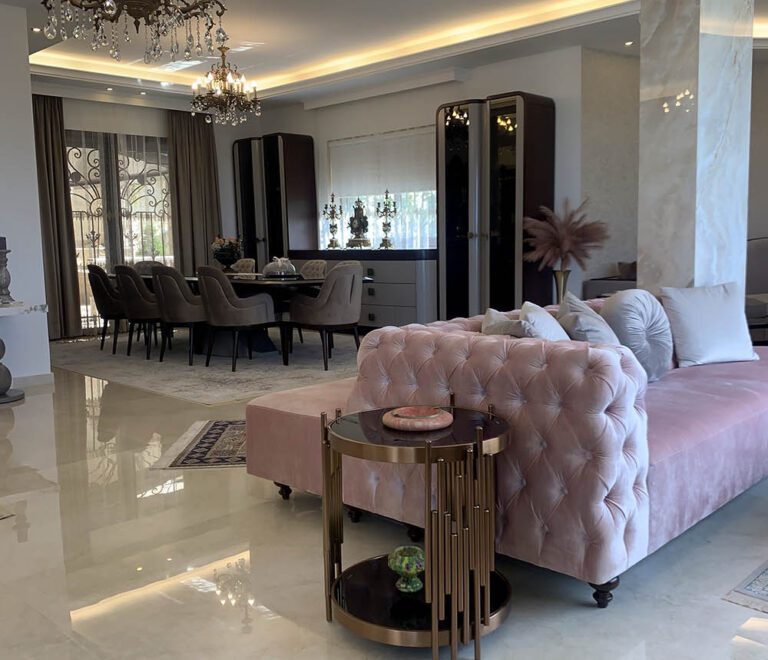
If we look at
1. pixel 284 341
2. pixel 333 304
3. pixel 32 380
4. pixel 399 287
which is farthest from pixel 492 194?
pixel 32 380

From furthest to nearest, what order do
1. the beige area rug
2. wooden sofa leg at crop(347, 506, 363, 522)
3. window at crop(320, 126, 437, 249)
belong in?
1. window at crop(320, 126, 437, 249)
2. the beige area rug
3. wooden sofa leg at crop(347, 506, 363, 522)

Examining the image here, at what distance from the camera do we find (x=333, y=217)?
975 cm

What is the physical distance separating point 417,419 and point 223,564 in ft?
3.36

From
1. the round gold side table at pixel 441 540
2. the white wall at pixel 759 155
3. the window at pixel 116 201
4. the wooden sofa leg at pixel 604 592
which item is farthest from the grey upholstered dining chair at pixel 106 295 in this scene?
the white wall at pixel 759 155

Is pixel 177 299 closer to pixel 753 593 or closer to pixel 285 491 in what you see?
pixel 285 491

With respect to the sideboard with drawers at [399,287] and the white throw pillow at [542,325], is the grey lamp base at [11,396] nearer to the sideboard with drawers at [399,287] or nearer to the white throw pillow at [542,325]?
the sideboard with drawers at [399,287]

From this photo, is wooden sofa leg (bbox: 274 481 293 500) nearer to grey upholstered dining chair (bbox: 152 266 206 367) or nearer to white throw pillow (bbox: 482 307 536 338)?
white throw pillow (bbox: 482 307 536 338)

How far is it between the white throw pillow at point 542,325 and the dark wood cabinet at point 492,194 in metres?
4.47

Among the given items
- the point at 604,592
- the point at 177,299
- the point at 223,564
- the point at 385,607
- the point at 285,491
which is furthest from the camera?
the point at 177,299

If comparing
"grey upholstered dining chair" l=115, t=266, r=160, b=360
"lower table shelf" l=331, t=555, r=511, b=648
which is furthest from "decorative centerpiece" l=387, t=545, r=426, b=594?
"grey upholstered dining chair" l=115, t=266, r=160, b=360

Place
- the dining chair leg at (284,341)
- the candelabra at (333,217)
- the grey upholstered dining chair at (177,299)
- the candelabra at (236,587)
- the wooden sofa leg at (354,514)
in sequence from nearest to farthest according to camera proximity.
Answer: the candelabra at (236,587)
the wooden sofa leg at (354,514)
the dining chair leg at (284,341)
the grey upholstered dining chair at (177,299)
the candelabra at (333,217)

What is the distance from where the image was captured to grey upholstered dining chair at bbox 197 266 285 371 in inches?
259

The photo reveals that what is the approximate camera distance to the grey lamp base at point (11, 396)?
217 inches

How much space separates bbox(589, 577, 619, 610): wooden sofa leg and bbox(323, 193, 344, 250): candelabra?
7660 mm
